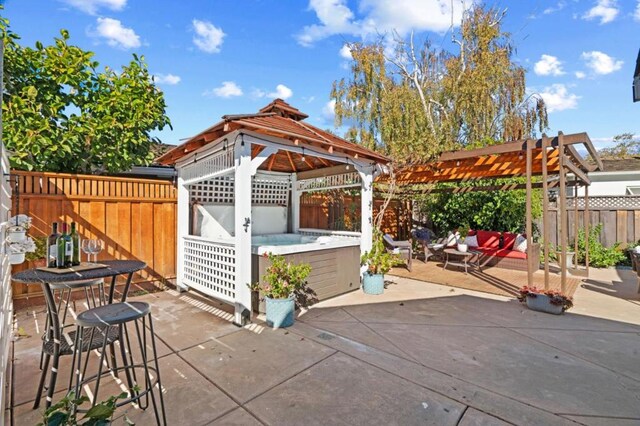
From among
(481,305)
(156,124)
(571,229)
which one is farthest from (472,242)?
(156,124)

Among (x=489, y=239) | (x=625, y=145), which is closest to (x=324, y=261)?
(x=489, y=239)

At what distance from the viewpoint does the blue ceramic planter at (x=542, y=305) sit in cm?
421

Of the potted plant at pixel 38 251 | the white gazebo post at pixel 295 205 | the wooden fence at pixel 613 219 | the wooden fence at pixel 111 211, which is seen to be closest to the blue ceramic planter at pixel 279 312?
the wooden fence at pixel 111 211

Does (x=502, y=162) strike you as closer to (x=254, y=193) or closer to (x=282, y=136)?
(x=282, y=136)

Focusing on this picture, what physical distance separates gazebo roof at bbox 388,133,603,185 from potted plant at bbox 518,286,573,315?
81.4 inches

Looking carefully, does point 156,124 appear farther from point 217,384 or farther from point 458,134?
point 458,134

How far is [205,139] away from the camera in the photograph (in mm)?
4234

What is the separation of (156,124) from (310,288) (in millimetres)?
4048

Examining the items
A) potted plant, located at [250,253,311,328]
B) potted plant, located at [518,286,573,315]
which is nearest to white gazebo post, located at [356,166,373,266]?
potted plant, located at [250,253,311,328]

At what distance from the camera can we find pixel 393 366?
279cm

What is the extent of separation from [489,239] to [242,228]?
662cm

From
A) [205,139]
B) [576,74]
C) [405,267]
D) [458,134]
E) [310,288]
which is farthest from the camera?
[576,74]

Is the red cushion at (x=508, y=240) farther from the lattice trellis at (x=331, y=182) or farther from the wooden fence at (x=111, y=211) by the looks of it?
the wooden fence at (x=111, y=211)

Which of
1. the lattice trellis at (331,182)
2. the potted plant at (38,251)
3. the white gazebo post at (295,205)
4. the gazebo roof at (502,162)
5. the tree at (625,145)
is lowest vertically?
the potted plant at (38,251)
